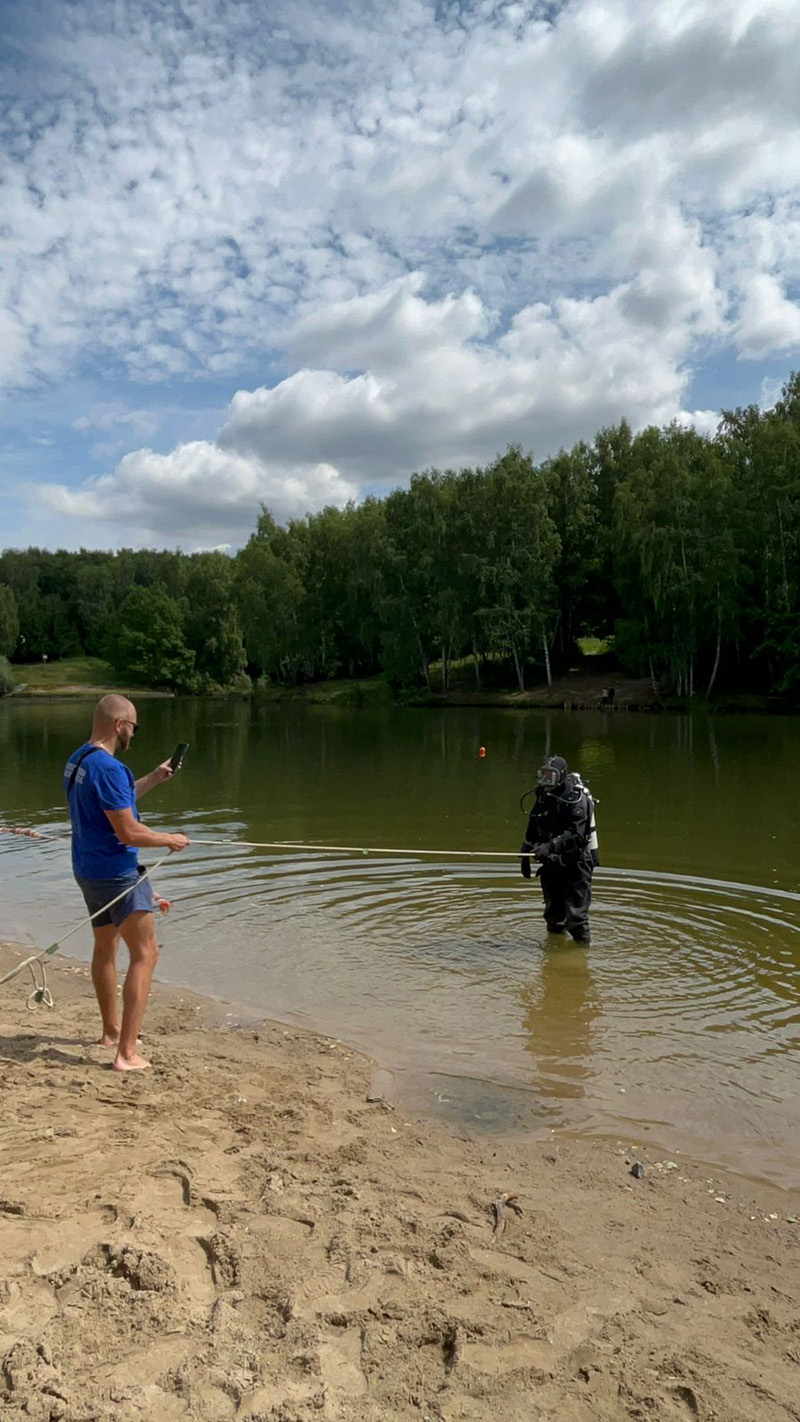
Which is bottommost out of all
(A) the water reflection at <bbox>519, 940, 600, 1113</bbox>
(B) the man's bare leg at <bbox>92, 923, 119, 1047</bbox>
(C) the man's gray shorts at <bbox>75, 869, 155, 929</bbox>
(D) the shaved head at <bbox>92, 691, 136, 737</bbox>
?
(A) the water reflection at <bbox>519, 940, 600, 1113</bbox>

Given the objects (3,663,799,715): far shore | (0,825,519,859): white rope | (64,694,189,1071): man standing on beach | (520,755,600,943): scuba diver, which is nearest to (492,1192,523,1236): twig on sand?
(64,694,189,1071): man standing on beach

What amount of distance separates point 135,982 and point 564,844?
15.4ft

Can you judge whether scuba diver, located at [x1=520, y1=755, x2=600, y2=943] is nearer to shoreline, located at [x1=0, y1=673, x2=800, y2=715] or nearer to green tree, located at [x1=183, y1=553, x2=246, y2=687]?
shoreline, located at [x1=0, y1=673, x2=800, y2=715]

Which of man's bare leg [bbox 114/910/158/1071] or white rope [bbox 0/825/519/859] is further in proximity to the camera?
white rope [bbox 0/825/519/859]

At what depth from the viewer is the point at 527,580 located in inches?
2405

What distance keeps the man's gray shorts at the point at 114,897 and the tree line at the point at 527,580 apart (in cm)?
4721

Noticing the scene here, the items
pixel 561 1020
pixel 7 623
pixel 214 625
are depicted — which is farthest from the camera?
pixel 7 623

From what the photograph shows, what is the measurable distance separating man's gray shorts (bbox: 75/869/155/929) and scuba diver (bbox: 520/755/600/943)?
14.3 ft

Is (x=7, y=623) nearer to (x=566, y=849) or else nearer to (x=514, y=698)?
(x=514, y=698)

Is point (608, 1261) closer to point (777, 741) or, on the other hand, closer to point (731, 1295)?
point (731, 1295)

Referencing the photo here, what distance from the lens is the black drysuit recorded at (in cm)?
943

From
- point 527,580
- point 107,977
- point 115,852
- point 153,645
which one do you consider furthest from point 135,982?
point 153,645

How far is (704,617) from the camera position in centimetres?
5244

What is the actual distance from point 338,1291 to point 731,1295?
62.3 inches
